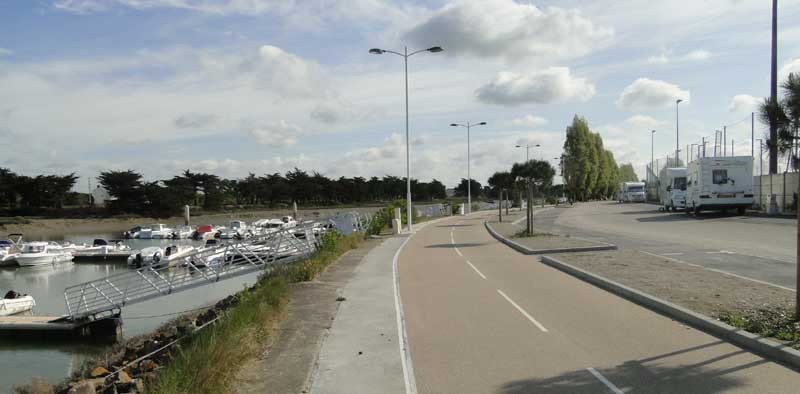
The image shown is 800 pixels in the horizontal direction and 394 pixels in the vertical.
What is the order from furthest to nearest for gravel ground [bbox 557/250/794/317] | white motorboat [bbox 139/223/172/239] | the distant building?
the distant building, white motorboat [bbox 139/223/172/239], gravel ground [bbox 557/250/794/317]

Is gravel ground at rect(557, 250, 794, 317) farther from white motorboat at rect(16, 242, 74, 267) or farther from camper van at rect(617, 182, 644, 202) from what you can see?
camper van at rect(617, 182, 644, 202)

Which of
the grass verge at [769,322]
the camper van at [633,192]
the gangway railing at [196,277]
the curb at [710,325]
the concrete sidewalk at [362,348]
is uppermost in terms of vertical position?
the camper van at [633,192]

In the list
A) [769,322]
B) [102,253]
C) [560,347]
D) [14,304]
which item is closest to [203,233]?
[102,253]

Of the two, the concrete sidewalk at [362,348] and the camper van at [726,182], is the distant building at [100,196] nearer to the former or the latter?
the camper van at [726,182]

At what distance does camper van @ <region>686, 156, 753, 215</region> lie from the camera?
35.7m

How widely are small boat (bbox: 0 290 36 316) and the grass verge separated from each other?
29074 mm

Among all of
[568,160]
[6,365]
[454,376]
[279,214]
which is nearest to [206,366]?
[454,376]

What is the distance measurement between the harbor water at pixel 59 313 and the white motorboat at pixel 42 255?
198 cm

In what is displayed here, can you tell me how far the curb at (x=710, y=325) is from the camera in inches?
280

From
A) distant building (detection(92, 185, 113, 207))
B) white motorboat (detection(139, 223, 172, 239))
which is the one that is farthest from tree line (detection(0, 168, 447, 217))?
white motorboat (detection(139, 223, 172, 239))

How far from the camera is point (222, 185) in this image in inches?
4904

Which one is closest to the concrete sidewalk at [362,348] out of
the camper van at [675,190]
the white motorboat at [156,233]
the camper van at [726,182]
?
the camper van at [726,182]

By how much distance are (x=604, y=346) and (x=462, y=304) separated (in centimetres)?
406

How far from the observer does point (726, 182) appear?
3588 cm
